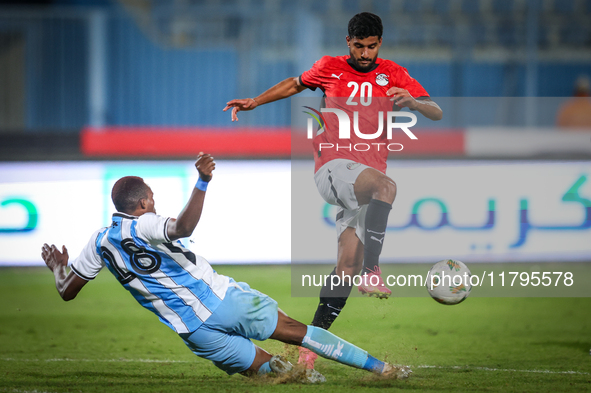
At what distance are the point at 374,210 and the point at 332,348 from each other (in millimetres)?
898

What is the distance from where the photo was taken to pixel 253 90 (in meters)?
9.45

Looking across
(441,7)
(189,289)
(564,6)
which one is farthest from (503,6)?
(189,289)

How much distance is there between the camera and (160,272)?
3623 millimetres

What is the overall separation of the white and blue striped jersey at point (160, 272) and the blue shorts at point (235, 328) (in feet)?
0.16

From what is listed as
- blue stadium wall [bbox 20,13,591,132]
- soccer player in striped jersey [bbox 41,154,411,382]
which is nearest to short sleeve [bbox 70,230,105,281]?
soccer player in striped jersey [bbox 41,154,411,382]

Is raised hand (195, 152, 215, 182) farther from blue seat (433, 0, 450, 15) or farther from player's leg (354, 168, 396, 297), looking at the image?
blue seat (433, 0, 450, 15)

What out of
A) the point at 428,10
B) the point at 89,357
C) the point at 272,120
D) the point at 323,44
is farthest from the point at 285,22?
the point at 89,357

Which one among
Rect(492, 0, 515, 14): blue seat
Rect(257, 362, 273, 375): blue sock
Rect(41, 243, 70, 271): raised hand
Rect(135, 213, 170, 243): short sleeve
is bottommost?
Rect(257, 362, 273, 375): blue sock

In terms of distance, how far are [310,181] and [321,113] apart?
0.57 meters

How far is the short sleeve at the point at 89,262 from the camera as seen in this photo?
12.3 feet

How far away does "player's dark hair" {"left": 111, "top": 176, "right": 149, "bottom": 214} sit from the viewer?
3.70 metres

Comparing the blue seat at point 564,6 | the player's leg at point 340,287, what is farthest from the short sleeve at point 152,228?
the blue seat at point 564,6

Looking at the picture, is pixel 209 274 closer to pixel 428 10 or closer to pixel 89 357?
pixel 89 357

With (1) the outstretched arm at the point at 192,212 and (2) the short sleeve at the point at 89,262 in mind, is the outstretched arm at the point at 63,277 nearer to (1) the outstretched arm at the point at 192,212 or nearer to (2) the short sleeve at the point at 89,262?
(2) the short sleeve at the point at 89,262
